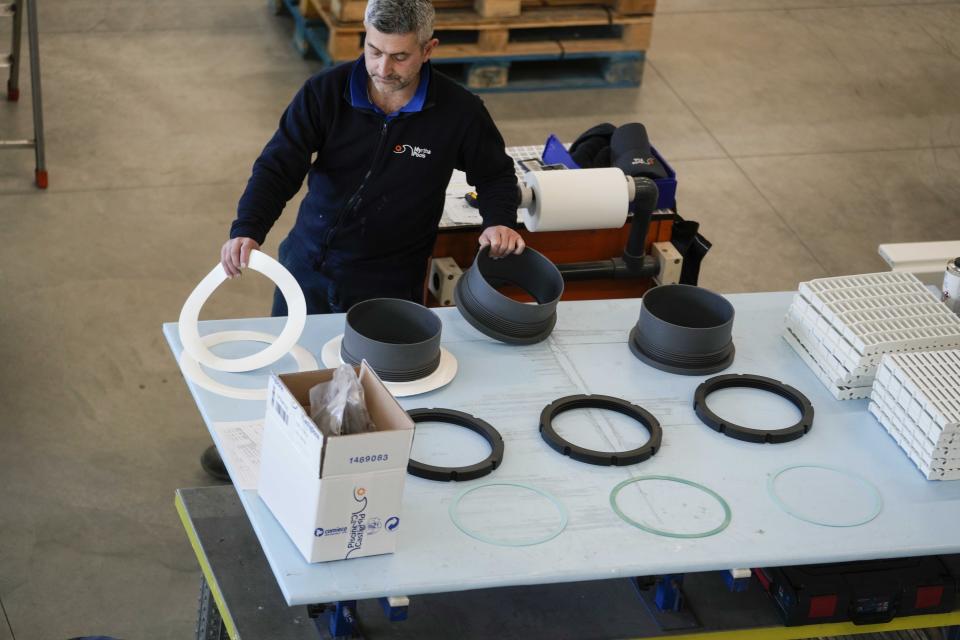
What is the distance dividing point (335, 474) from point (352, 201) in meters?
1.31

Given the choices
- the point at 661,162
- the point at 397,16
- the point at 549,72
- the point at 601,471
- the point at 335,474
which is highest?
the point at 397,16

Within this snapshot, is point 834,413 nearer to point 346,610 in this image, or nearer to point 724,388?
point 724,388

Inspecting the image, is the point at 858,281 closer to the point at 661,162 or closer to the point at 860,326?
the point at 860,326

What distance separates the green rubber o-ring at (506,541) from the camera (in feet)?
8.58

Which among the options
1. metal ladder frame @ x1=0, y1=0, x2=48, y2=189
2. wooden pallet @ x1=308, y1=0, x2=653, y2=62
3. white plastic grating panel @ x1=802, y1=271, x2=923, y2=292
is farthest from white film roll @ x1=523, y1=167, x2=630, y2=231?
wooden pallet @ x1=308, y1=0, x2=653, y2=62

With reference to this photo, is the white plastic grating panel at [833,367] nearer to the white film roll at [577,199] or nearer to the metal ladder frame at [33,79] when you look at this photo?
the white film roll at [577,199]

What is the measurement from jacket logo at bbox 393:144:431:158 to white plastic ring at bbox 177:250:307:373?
1.89ft

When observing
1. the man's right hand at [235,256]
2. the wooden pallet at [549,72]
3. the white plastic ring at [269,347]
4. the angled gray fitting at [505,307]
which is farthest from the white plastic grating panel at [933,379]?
the wooden pallet at [549,72]

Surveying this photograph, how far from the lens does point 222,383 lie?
3.04 metres

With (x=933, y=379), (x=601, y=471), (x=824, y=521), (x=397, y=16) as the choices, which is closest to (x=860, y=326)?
(x=933, y=379)

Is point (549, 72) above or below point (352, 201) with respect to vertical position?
below

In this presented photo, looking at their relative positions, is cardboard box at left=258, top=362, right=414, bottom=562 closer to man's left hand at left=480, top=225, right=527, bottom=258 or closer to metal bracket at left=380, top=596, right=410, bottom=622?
metal bracket at left=380, top=596, right=410, bottom=622

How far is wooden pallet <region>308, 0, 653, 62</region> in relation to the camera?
657 cm

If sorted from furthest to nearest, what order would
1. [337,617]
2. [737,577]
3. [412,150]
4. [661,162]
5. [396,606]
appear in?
[661,162]
[412,150]
[337,617]
[737,577]
[396,606]
